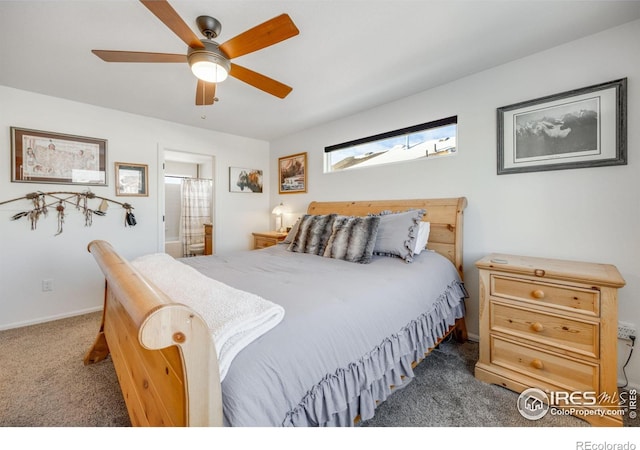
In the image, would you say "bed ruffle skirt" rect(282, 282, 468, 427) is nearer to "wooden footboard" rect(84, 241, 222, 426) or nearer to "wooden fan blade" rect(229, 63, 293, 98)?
"wooden footboard" rect(84, 241, 222, 426)

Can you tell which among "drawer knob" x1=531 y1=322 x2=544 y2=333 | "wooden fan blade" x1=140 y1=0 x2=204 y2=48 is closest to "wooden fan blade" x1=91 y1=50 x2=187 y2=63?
"wooden fan blade" x1=140 y1=0 x2=204 y2=48

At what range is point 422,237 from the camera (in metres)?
2.29

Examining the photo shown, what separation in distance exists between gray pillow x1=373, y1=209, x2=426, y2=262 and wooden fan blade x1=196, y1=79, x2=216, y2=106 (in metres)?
1.75

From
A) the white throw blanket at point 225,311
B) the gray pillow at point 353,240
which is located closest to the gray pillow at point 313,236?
the gray pillow at point 353,240

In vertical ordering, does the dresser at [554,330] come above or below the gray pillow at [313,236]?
below

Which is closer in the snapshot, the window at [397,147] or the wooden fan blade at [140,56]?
the wooden fan blade at [140,56]

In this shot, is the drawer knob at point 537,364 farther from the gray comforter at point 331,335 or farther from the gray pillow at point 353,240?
the gray pillow at point 353,240

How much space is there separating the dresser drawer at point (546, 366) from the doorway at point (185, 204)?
576 cm

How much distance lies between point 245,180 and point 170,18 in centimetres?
303

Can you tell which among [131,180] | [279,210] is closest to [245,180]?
[279,210]

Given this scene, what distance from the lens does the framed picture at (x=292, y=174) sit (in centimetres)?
391

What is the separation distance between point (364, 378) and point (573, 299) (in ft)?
4.36

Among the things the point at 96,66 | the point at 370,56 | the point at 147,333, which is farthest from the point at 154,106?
the point at 147,333

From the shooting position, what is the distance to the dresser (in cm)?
142
